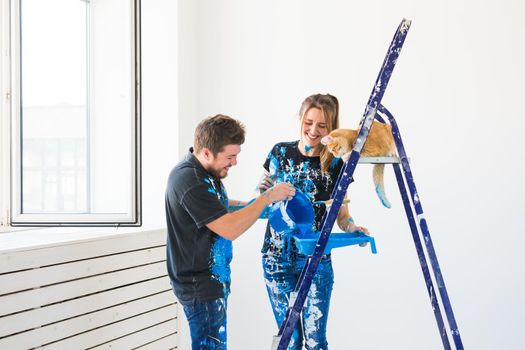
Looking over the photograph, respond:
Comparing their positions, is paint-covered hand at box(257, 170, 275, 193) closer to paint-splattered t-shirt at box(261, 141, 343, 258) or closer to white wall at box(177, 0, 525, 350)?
paint-splattered t-shirt at box(261, 141, 343, 258)

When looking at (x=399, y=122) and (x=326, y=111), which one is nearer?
(x=326, y=111)

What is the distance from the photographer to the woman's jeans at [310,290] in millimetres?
2084

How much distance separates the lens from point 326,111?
214 centimetres

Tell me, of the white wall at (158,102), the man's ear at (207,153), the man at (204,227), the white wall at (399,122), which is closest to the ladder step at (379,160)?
the man at (204,227)

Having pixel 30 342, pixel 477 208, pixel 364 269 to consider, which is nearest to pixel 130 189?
pixel 30 342

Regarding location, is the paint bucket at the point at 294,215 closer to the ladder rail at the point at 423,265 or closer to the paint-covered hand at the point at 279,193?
the paint-covered hand at the point at 279,193

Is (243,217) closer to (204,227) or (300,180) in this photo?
(204,227)

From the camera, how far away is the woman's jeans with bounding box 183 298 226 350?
1.77 m

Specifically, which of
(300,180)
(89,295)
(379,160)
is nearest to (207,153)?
(300,180)

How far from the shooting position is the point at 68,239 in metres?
2.31

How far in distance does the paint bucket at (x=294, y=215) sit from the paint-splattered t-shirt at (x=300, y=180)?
45 mm

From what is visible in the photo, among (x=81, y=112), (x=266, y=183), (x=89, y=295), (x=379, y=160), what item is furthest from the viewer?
(x=81, y=112)

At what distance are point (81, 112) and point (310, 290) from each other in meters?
1.64

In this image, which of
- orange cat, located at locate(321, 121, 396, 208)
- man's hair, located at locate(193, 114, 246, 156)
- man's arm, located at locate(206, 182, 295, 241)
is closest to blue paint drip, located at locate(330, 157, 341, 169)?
orange cat, located at locate(321, 121, 396, 208)
